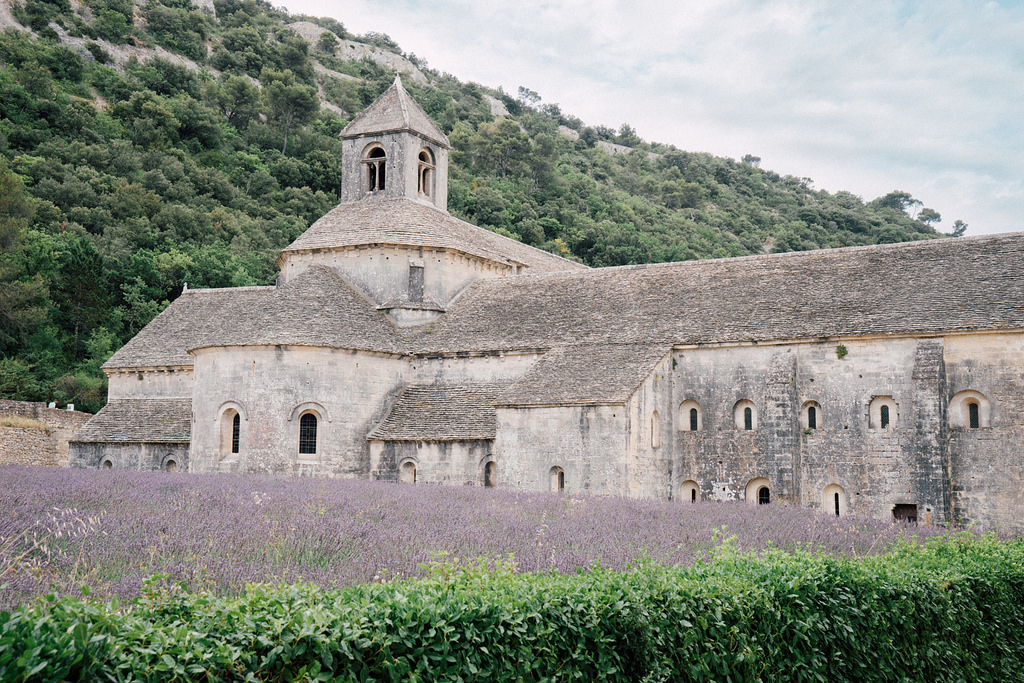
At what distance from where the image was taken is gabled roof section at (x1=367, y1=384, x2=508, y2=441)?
32.1 metres

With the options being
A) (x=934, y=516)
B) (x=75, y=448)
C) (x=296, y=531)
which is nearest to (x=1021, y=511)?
(x=934, y=516)

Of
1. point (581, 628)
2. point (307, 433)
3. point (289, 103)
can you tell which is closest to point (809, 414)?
point (307, 433)

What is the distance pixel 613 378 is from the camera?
2972 centimetres

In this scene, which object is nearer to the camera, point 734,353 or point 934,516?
point 934,516

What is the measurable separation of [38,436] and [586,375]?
2543 centimetres

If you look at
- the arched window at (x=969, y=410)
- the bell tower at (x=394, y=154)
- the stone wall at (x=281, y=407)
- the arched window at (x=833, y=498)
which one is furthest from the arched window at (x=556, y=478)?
the bell tower at (x=394, y=154)

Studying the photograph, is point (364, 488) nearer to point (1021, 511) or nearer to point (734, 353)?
point (734, 353)

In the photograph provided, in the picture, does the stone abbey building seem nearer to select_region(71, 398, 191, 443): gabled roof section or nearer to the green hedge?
select_region(71, 398, 191, 443): gabled roof section

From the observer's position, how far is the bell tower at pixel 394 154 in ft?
136

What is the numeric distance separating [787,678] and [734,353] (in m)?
22.2

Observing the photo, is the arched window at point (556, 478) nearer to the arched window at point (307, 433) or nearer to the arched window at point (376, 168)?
the arched window at point (307, 433)

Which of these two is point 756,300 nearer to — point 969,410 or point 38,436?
point 969,410

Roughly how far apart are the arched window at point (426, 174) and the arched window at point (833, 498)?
23595 mm

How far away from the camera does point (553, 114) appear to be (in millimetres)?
155375
